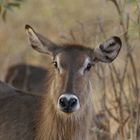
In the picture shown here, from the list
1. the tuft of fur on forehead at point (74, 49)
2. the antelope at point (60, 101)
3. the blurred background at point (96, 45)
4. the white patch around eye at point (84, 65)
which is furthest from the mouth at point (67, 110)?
the blurred background at point (96, 45)

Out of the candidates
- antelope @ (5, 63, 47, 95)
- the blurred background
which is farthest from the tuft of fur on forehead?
antelope @ (5, 63, 47, 95)

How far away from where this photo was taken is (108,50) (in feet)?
28.7

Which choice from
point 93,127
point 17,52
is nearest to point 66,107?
point 93,127

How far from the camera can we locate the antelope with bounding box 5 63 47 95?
44.1 ft

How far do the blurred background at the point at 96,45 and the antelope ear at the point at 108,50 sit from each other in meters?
0.38

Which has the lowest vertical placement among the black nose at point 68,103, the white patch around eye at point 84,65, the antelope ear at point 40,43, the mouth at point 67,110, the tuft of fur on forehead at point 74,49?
the mouth at point 67,110

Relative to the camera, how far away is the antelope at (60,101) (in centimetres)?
827

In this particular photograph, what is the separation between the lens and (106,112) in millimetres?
10797

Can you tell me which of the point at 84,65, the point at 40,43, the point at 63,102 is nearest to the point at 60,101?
the point at 63,102

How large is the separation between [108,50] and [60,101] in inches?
40.4

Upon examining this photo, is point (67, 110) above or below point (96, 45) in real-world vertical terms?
below

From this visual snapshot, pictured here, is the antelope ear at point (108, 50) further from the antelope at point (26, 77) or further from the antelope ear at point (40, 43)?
the antelope at point (26, 77)

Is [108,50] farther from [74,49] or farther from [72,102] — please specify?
[72,102]

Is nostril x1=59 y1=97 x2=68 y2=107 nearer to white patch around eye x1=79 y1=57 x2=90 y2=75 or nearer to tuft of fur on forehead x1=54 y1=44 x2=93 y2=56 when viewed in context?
white patch around eye x1=79 y1=57 x2=90 y2=75
